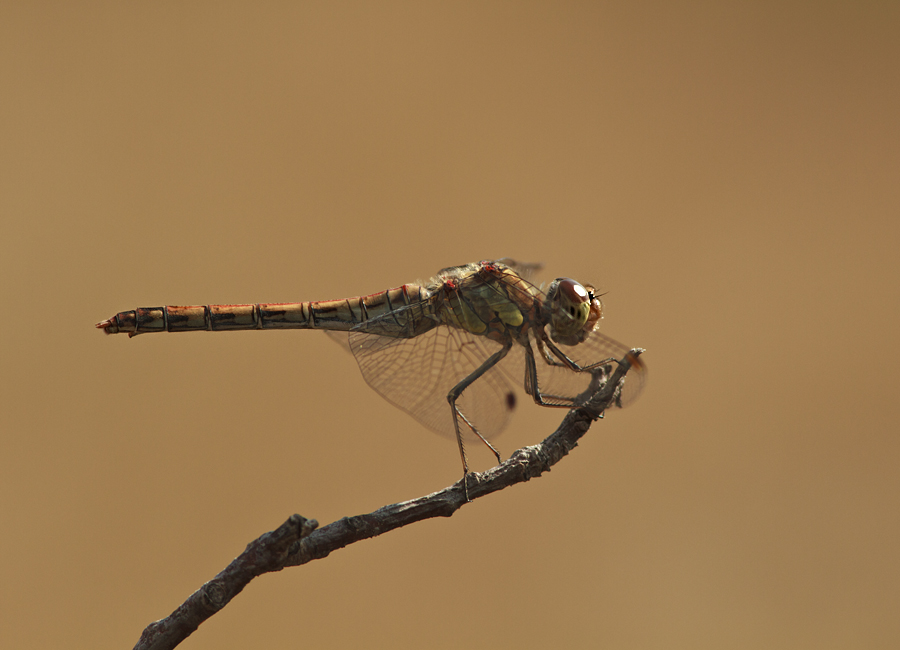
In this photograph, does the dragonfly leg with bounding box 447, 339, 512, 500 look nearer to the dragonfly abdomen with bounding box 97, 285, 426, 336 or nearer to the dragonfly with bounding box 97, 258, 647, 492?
the dragonfly with bounding box 97, 258, 647, 492

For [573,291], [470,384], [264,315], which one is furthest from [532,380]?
[264,315]

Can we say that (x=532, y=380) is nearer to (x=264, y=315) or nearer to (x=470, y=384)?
(x=470, y=384)

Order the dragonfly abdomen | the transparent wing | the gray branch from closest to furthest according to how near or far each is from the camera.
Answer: the gray branch, the dragonfly abdomen, the transparent wing

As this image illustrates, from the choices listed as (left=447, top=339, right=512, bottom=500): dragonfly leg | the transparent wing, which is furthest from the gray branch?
the transparent wing

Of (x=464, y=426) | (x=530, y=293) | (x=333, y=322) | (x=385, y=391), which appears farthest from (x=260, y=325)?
(x=530, y=293)

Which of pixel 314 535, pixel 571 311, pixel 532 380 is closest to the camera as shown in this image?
pixel 314 535

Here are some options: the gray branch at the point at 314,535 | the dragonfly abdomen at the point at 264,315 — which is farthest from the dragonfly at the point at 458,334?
the gray branch at the point at 314,535

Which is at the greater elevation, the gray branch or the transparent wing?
the transparent wing
